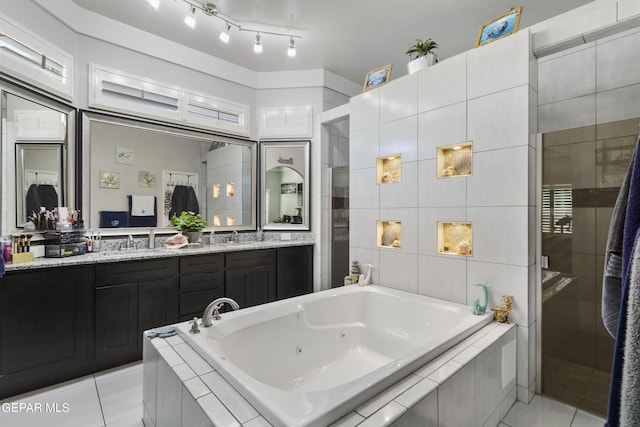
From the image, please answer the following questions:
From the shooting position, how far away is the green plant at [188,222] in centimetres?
308

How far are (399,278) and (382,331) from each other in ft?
1.62

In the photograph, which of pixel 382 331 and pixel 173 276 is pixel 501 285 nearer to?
pixel 382 331

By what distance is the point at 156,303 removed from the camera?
2549 millimetres

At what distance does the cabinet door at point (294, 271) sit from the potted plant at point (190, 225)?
87cm

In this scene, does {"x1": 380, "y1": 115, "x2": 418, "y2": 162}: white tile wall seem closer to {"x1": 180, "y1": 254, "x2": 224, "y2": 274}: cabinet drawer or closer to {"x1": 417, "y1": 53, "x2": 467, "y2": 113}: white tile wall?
{"x1": 417, "y1": 53, "x2": 467, "y2": 113}: white tile wall

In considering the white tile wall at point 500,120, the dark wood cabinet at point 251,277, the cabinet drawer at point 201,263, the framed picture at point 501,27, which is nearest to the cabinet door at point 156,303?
the cabinet drawer at point 201,263

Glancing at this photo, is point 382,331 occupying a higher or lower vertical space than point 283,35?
lower

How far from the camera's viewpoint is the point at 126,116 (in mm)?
2936

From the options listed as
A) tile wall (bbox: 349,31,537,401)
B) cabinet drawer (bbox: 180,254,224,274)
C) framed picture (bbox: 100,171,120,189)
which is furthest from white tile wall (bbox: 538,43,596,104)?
framed picture (bbox: 100,171,120,189)

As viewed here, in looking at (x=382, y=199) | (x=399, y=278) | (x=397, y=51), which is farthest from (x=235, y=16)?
(x=399, y=278)

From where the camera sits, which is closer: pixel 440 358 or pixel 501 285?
pixel 440 358

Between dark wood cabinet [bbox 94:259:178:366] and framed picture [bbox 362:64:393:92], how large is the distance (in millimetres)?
2486

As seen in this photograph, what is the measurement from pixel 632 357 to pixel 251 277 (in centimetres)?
296

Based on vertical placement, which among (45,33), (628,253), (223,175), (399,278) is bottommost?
(399,278)
